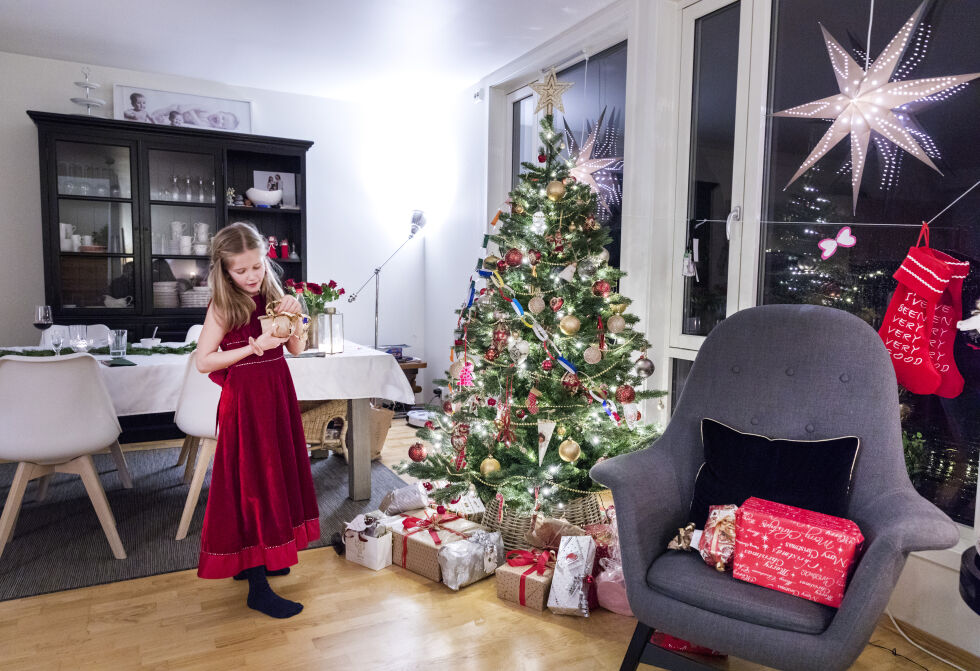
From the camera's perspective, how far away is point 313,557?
255 centimetres

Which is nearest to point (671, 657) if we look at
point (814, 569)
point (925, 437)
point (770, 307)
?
point (814, 569)

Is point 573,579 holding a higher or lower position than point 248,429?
lower

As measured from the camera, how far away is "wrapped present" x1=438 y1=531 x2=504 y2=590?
2.27m

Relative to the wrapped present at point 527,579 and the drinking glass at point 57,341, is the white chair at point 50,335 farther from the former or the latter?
the wrapped present at point 527,579

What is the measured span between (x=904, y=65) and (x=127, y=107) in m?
4.58

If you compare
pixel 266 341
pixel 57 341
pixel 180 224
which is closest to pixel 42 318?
pixel 57 341

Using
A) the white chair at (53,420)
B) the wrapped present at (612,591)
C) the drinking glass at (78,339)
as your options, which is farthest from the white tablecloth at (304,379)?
the wrapped present at (612,591)

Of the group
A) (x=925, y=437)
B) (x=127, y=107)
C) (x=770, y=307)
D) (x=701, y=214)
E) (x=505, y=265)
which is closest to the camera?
(x=770, y=307)

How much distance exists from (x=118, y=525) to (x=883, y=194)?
3322 millimetres

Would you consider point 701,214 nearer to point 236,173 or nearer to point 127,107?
point 236,173

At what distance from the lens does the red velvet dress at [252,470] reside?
2.03m

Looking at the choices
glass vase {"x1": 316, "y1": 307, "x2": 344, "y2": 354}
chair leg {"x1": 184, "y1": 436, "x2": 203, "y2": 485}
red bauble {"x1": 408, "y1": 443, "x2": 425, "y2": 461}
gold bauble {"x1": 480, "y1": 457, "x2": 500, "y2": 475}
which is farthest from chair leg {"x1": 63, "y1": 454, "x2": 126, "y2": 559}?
gold bauble {"x1": 480, "y1": 457, "x2": 500, "y2": 475}

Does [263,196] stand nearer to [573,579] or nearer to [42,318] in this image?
[42,318]

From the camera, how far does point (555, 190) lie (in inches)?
95.6
